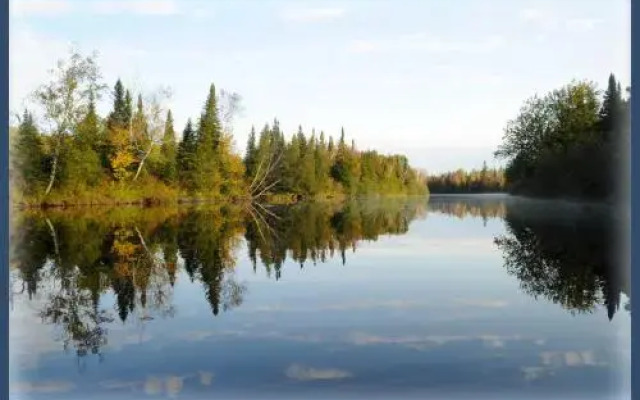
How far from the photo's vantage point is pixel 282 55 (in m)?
3.12

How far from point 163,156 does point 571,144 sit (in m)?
3.40

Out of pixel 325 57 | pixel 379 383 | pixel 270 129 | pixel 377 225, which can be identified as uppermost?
pixel 325 57

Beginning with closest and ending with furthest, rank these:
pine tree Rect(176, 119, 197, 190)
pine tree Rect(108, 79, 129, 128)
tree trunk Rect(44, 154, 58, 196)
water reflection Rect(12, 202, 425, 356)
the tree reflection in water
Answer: the tree reflection in water
water reflection Rect(12, 202, 425, 356)
pine tree Rect(108, 79, 129, 128)
pine tree Rect(176, 119, 197, 190)
tree trunk Rect(44, 154, 58, 196)

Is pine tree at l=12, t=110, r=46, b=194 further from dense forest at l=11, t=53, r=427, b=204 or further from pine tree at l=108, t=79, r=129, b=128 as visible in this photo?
pine tree at l=108, t=79, r=129, b=128

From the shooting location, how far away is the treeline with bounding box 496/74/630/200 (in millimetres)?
2150

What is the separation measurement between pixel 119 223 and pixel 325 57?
4864mm

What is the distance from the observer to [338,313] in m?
3.12

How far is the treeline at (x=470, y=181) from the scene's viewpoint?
12.3ft

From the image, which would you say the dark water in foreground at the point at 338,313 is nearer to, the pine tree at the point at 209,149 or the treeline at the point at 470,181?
the treeline at the point at 470,181

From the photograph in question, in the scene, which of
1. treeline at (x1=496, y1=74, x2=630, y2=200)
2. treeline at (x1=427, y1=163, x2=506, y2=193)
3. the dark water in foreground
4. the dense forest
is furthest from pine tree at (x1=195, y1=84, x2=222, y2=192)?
treeline at (x1=496, y1=74, x2=630, y2=200)

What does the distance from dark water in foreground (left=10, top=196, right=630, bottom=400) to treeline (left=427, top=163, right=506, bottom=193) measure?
9.9 inches

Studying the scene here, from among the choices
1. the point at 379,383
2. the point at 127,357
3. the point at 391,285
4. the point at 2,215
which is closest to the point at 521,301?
the point at 391,285

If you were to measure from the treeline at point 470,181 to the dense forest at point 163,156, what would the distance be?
158 millimetres

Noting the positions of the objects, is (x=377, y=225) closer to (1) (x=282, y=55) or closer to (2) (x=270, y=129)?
(2) (x=270, y=129)
